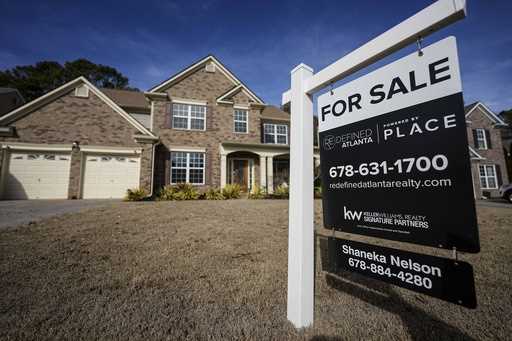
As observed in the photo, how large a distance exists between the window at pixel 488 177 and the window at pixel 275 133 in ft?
55.4

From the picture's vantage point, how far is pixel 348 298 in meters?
2.33

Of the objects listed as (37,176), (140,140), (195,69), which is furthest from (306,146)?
(195,69)

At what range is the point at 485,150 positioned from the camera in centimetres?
1856

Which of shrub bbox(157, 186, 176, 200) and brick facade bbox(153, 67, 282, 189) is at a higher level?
brick facade bbox(153, 67, 282, 189)

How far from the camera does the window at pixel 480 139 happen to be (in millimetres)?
18703

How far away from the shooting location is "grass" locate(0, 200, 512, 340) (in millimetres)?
1800

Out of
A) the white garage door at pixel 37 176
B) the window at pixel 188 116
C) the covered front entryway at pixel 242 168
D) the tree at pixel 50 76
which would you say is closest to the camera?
the white garage door at pixel 37 176

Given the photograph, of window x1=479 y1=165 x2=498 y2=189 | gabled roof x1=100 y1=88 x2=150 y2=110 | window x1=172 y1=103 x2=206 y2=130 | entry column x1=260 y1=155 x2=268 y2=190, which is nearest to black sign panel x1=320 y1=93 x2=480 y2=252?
entry column x1=260 y1=155 x2=268 y2=190

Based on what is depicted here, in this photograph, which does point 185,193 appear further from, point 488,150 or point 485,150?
point 488,150

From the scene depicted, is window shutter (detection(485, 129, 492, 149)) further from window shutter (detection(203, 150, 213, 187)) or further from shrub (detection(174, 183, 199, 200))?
shrub (detection(174, 183, 199, 200))

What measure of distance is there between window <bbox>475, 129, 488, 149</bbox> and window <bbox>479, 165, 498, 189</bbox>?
71.8 inches

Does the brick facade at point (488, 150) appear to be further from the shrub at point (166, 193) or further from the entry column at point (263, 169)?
the shrub at point (166, 193)

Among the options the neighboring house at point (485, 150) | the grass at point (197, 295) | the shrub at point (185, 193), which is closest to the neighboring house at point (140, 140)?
the shrub at point (185, 193)

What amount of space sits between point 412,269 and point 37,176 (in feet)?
47.6
